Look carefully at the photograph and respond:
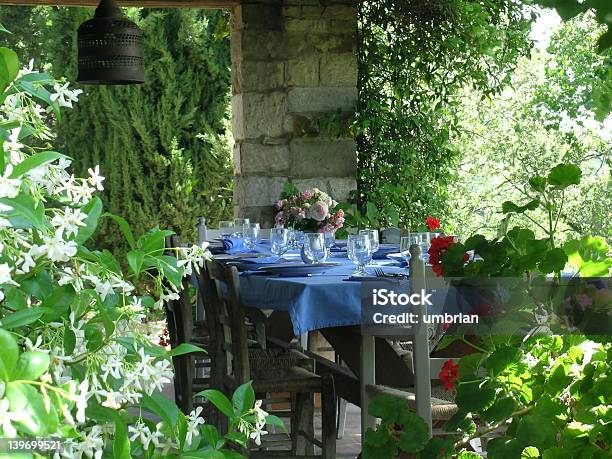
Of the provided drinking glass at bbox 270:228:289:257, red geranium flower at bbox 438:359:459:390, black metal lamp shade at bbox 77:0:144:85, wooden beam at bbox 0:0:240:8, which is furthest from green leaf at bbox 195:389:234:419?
wooden beam at bbox 0:0:240:8

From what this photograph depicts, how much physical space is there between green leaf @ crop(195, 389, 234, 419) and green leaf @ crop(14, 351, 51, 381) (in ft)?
1.03

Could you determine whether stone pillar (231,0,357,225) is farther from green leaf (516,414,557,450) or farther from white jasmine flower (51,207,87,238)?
white jasmine flower (51,207,87,238)

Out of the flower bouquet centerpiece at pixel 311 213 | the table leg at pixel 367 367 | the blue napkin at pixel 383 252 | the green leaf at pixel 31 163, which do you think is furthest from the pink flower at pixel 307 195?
the green leaf at pixel 31 163

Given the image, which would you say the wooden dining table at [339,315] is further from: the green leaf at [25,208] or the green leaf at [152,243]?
the green leaf at [25,208]

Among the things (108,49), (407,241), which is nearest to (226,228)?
(108,49)

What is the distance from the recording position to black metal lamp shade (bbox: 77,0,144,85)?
4629mm

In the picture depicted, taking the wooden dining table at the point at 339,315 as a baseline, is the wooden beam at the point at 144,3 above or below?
above

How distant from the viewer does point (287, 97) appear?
6.11 meters

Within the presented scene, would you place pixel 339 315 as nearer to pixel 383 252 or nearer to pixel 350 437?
pixel 383 252

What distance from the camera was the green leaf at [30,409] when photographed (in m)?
0.61

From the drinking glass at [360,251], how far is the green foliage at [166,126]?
4864 millimetres

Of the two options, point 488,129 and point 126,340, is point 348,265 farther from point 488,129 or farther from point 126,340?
point 488,129

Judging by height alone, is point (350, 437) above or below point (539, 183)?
below

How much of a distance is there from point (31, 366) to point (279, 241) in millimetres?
3379
